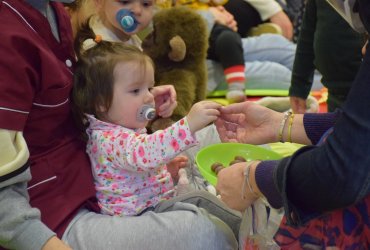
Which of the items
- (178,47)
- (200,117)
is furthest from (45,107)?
(178,47)

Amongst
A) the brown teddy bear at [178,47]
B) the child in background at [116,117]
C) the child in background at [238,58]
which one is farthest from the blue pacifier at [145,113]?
the child in background at [238,58]

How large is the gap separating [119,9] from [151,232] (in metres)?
0.77

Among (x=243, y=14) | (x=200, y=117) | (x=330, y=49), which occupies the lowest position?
(x=243, y=14)

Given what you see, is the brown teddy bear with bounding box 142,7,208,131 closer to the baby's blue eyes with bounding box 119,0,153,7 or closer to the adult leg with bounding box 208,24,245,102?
the baby's blue eyes with bounding box 119,0,153,7

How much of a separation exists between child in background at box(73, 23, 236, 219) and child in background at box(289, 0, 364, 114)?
1.89 ft

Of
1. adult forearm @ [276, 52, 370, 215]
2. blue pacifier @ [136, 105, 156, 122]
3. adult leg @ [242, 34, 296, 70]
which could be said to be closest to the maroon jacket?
blue pacifier @ [136, 105, 156, 122]

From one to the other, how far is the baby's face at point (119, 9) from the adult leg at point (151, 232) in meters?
0.71

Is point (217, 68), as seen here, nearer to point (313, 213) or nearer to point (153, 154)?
point (153, 154)

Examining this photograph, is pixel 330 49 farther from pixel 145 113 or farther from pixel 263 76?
pixel 263 76

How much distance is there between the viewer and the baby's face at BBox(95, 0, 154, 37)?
4.44ft

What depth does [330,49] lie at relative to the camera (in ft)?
4.24

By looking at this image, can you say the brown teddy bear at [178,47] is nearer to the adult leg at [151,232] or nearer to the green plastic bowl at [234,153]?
the green plastic bowl at [234,153]

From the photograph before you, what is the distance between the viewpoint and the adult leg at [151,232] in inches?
31.2

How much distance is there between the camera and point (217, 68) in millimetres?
1997
